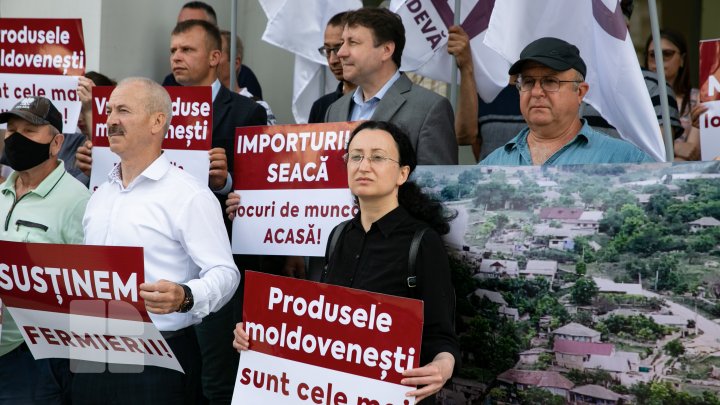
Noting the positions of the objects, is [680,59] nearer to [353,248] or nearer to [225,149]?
[225,149]

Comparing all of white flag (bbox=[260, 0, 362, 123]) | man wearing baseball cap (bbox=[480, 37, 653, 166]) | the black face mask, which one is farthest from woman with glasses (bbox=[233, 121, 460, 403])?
white flag (bbox=[260, 0, 362, 123])

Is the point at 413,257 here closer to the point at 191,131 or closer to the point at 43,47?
the point at 191,131

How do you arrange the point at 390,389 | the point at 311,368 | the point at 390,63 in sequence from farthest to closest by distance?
1. the point at 390,63
2. the point at 311,368
3. the point at 390,389

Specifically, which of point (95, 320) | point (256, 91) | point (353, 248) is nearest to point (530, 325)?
point (353, 248)

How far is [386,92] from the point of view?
5.69 meters

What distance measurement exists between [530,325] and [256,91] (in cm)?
459

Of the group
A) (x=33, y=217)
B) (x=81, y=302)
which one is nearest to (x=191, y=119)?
(x=33, y=217)

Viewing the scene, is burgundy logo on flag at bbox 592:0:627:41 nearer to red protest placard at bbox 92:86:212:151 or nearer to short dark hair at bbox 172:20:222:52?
red protest placard at bbox 92:86:212:151

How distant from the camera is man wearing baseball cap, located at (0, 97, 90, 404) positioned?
5.27 metres

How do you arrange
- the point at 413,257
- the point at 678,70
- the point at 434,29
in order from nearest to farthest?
the point at 413,257, the point at 434,29, the point at 678,70

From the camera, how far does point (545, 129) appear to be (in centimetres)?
485

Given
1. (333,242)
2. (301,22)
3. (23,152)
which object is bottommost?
(333,242)

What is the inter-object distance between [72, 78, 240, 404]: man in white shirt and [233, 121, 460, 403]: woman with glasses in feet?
1.23

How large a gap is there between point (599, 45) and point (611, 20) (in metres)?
0.14
